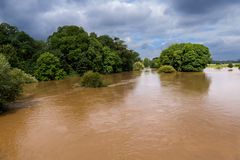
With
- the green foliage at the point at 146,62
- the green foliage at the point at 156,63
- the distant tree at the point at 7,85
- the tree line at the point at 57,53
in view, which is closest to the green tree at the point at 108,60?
the tree line at the point at 57,53

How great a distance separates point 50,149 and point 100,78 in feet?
65.7

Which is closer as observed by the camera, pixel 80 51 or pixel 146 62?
pixel 80 51

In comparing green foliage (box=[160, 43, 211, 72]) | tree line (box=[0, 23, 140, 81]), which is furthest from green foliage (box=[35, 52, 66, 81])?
green foliage (box=[160, 43, 211, 72])

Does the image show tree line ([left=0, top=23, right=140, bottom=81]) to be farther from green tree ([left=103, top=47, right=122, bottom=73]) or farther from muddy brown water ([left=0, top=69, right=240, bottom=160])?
muddy brown water ([left=0, top=69, right=240, bottom=160])

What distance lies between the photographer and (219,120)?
13.4 metres

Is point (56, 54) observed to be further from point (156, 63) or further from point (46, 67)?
point (156, 63)

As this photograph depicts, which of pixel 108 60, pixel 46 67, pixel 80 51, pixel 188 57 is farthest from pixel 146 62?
pixel 46 67

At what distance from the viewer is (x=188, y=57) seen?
211 feet

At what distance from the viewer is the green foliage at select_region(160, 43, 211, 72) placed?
64.2 m

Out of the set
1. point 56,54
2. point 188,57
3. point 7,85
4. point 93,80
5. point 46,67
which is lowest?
point 93,80

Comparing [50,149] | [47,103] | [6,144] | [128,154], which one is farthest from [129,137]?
[47,103]

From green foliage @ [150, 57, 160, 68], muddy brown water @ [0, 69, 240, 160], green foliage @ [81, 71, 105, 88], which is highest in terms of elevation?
green foliage @ [150, 57, 160, 68]

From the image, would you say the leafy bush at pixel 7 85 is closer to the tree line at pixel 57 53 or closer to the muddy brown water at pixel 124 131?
the muddy brown water at pixel 124 131

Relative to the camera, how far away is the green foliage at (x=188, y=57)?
211 ft
